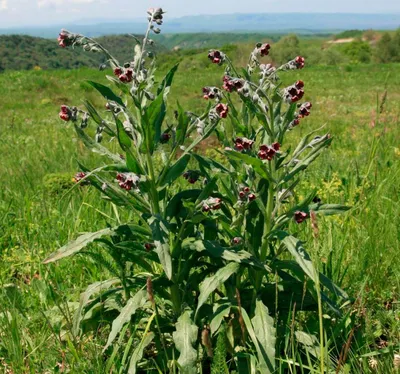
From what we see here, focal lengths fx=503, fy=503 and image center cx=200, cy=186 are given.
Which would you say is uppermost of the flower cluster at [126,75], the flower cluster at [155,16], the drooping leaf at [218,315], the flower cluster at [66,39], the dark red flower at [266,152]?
the flower cluster at [155,16]

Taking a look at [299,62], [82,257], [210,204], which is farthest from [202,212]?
[82,257]

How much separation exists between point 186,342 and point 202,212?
60cm

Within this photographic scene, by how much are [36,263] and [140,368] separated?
1.45 meters

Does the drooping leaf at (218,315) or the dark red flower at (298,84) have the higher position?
the dark red flower at (298,84)

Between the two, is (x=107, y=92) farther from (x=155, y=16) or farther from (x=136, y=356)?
(x=136, y=356)

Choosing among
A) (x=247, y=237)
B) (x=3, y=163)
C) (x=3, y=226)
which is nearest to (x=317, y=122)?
(x=3, y=163)

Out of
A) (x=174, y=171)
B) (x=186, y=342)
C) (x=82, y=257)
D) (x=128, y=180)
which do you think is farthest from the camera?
(x=82, y=257)

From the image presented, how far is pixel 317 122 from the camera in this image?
1197 cm

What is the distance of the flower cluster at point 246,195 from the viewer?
2275mm

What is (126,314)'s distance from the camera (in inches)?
91.8

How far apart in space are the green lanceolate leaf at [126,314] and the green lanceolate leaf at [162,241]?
309mm

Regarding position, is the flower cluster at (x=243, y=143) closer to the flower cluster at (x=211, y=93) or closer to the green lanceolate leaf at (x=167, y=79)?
the flower cluster at (x=211, y=93)

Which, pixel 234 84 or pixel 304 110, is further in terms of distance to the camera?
pixel 304 110

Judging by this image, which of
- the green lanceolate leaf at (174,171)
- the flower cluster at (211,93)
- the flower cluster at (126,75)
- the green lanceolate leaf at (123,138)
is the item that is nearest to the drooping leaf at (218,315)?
the green lanceolate leaf at (174,171)
